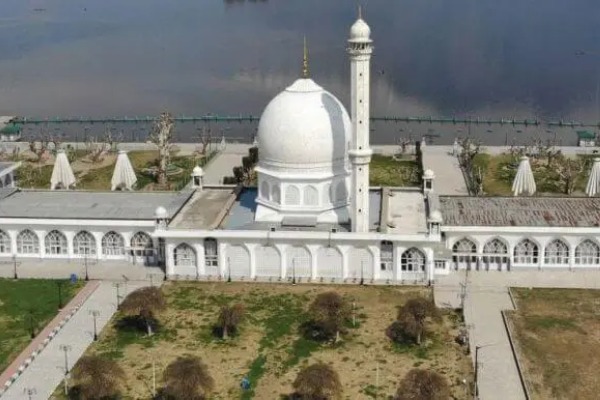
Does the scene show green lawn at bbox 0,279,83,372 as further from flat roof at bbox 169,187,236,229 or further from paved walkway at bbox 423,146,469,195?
paved walkway at bbox 423,146,469,195

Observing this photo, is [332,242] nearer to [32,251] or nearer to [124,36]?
[32,251]

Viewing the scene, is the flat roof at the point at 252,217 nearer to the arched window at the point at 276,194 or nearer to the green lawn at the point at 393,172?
the arched window at the point at 276,194

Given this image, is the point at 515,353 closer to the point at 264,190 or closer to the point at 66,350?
the point at 264,190

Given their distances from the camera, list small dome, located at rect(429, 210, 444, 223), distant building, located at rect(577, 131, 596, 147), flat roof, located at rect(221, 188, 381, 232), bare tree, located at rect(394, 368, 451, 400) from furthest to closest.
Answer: distant building, located at rect(577, 131, 596, 147) < flat roof, located at rect(221, 188, 381, 232) < small dome, located at rect(429, 210, 444, 223) < bare tree, located at rect(394, 368, 451, 400)

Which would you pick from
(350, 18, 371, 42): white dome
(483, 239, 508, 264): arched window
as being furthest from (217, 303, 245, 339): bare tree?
(350, 18, 371, 42): white dome

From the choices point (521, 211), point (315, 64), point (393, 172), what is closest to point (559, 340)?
point (521, 211)

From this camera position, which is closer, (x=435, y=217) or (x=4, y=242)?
(x=435, y=217)
